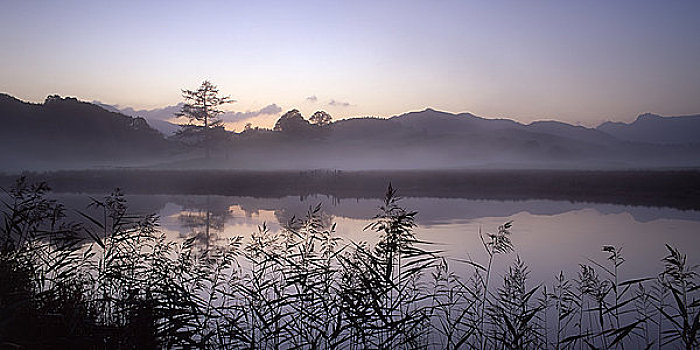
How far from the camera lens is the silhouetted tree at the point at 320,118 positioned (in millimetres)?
97188

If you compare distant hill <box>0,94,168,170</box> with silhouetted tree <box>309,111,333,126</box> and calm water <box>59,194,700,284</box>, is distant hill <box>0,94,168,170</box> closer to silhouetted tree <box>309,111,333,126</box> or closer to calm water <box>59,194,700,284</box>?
silhouetted tree <box>309,111,333,126</box>

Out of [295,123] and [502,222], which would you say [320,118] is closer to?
[295,123]

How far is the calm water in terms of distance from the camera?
1697 centimetres

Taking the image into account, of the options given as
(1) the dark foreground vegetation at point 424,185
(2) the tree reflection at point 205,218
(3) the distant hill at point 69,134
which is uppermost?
(3) the distant hill at point 69,134

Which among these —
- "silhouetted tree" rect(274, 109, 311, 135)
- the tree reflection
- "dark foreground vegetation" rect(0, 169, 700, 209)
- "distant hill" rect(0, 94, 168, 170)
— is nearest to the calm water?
the tree reflection

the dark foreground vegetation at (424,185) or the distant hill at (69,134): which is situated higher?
the distant hill at (69,134)

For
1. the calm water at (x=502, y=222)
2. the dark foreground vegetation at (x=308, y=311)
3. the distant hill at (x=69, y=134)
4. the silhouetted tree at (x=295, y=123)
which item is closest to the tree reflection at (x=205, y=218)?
the calm water at (x=502, y=222)

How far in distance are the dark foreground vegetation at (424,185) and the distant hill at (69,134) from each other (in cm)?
4514

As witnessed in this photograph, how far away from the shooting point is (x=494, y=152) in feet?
586

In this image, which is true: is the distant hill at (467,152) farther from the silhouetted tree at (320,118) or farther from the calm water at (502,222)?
the calm water at (502,222)

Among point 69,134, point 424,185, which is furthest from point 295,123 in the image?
point 424,185

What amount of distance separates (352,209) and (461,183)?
59.6ft

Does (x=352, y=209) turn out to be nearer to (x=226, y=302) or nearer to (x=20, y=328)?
(x=226, y=302)

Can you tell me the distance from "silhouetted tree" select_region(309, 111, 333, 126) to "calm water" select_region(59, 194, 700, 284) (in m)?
59.2
